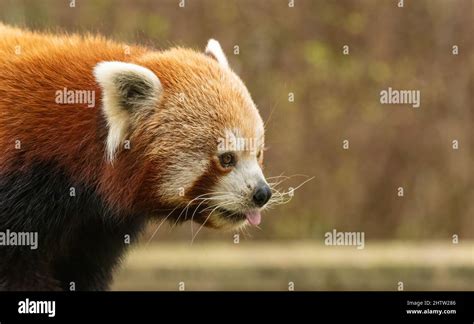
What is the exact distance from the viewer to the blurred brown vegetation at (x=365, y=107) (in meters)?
13.8

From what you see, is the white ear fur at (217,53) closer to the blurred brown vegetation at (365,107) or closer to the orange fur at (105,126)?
the orange fur at (105,126)

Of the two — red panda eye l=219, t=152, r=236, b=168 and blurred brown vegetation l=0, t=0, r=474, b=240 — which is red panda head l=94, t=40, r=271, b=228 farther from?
blurred brown vegetation l=0, t=0, r=474, b=240

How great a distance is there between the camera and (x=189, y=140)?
5.51 metres

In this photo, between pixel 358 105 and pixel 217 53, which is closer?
pixel 217 53

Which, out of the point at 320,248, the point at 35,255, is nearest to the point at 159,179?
the point at 35,255

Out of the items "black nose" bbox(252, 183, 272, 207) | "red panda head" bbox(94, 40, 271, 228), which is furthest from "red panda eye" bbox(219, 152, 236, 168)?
"black nose" bbox(252, 183, 272, 207)

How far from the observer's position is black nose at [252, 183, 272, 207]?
540 cm

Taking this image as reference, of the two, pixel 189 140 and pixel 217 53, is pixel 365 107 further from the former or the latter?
pixel 189 140

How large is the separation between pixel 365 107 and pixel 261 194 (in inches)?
345

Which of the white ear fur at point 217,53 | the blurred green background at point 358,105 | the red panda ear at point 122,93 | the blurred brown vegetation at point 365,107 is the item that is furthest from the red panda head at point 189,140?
the blurred brown vegetation at point 365,107

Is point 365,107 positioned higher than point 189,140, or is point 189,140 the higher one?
point 365,107

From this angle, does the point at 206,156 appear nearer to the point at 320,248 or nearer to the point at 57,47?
the point at 57,47

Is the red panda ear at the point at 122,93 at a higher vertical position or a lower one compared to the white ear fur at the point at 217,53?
lower

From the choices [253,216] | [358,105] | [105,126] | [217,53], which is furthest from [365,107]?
[105,126]
